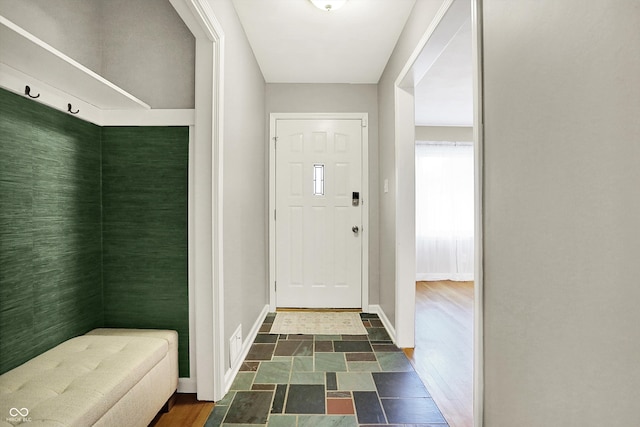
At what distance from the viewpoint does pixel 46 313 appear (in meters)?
1.61

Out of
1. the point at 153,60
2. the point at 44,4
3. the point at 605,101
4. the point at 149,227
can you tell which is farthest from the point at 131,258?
the point at 605,101

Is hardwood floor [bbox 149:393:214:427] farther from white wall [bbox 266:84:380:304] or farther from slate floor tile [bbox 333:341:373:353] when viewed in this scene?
white wall [bbox 266:84:380:304]

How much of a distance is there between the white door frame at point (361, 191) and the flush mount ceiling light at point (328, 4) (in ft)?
4.68

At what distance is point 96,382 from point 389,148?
2.70 meters

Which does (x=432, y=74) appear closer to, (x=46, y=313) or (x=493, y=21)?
(x=493, y=21)

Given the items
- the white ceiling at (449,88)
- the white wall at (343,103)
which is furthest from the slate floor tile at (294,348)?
the white ceiling at (449,88)

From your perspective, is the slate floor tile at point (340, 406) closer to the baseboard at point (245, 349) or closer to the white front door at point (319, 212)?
the baseboard at point (245, 349)

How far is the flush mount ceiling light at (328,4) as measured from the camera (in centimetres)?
227

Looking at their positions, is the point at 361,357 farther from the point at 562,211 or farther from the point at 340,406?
the point at 562,211

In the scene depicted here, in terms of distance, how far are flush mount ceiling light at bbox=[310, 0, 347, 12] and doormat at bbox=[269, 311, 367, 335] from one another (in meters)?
2.64

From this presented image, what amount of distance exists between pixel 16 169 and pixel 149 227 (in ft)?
2.24

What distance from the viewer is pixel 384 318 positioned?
3322 millimetres

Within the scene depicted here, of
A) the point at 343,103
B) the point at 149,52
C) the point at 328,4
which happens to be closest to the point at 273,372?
the point at 149,52

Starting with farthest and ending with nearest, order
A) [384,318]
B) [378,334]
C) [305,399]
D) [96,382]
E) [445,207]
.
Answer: [445,207] → [384,318] → [378,334] → [305,399] → [96,382]
